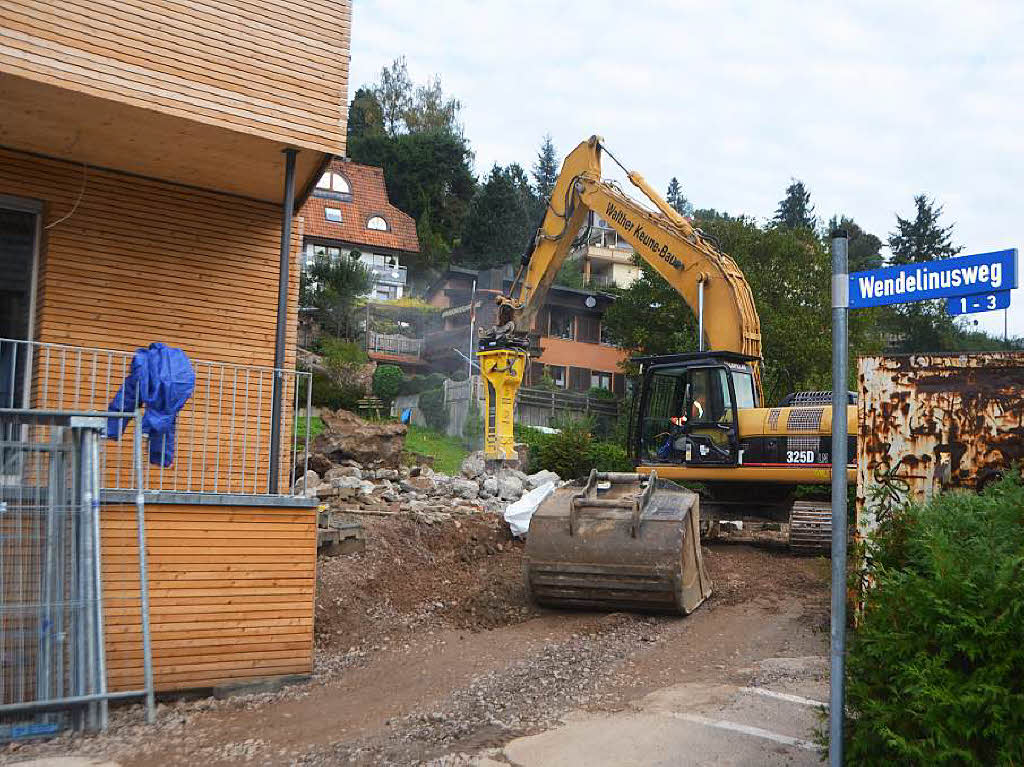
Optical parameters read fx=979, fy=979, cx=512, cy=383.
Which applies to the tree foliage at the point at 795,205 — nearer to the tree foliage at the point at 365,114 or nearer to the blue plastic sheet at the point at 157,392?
the tree foliage at the point at 365,114

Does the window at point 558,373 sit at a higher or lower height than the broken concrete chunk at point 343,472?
higher

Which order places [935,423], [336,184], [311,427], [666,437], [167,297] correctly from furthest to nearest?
[336,184], [311,427], [666,437], [167,297], [935,423]

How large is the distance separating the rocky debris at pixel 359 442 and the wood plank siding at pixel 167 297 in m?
9.58

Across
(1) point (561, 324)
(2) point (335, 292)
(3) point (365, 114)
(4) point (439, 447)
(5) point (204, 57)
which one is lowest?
(4) point (439, 447)

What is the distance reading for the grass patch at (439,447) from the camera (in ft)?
83.0

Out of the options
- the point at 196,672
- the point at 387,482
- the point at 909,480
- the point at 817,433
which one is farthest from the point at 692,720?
the point at 387,482

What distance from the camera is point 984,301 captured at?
441 centimetres

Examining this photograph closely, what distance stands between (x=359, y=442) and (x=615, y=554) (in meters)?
11.4

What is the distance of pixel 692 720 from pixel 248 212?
6.51 metres

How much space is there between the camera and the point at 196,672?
7660mm

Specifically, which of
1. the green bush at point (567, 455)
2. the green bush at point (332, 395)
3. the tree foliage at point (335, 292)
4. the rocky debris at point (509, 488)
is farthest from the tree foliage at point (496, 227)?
the rocky debris at point (509, 488)

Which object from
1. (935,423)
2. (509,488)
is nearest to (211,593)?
(935,423)

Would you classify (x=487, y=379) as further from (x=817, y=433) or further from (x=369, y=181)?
(x=369, y=181)

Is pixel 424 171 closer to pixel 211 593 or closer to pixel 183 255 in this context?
pixel 183 255
